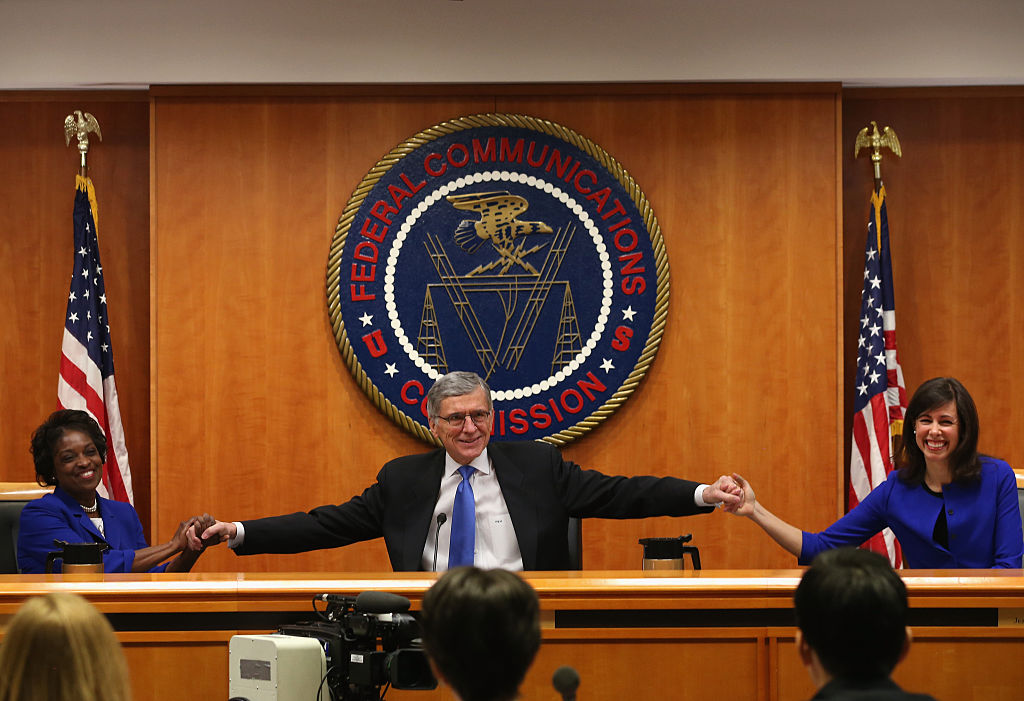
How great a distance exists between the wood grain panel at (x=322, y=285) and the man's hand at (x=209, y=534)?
4.52 ft

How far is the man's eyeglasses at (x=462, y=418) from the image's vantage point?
140 inches

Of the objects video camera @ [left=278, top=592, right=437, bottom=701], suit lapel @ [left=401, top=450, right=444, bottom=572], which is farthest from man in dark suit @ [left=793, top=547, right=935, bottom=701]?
suit lapel @ [left=401, top=450, right=444, bottom=572]

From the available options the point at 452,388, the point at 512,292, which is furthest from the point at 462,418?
the point at 512,292

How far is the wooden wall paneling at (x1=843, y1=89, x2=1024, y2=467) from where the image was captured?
4961mm

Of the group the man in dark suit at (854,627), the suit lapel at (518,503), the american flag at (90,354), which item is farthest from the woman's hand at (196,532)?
the man in dark suit at (854,627)

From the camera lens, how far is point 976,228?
4.97m

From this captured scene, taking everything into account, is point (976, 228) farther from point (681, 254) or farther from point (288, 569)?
point (288, 569)

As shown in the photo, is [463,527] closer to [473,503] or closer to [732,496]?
[473,503]

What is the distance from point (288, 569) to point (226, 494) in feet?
1.37

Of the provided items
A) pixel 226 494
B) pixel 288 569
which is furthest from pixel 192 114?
pixel 288 569

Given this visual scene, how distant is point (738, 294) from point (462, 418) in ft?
5.58

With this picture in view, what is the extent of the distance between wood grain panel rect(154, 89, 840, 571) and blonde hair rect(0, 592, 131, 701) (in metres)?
3.26

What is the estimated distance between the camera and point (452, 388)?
3.57m

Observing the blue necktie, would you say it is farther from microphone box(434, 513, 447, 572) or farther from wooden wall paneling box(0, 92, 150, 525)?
wooden wall paneling box(0, 92, 150, 525)
